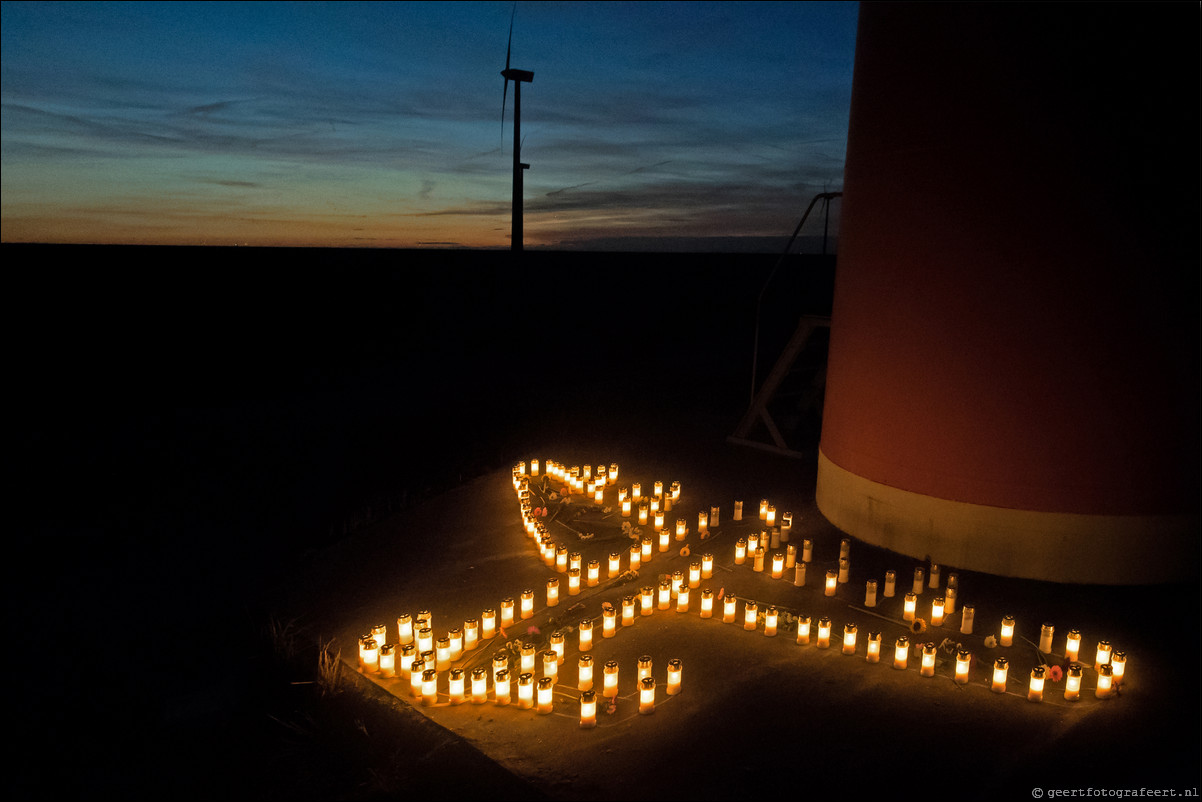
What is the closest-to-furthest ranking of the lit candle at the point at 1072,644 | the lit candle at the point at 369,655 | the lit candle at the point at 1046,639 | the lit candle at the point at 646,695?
the lit candle at the point at 646,695
the lit candle at the point at 369,655
the lit candle at the point at 1072,644
the lit candle at the point at 1046,639

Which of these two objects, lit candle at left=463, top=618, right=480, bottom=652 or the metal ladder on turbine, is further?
the metal ladder on turbine

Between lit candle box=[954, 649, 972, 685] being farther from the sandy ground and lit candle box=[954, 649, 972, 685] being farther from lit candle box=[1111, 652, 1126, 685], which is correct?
lit candle box=[1111, 652, 1126, 685]

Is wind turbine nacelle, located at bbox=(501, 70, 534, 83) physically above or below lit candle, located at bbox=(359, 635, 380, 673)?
above

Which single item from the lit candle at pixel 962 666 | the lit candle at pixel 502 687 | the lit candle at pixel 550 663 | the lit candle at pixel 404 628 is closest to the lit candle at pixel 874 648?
the lit candle at pixel 962 666

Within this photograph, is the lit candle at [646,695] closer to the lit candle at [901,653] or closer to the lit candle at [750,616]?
the lit candle at [750,616]

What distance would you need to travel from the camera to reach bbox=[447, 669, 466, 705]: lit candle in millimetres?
4742

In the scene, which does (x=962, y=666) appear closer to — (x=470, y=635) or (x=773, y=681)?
(x=773, y=681)

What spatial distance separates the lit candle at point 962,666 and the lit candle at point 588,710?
2.51m

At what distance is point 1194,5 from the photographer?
6.02m

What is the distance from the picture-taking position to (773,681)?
16.5 feet

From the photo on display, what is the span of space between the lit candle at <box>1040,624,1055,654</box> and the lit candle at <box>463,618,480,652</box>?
13.6ft

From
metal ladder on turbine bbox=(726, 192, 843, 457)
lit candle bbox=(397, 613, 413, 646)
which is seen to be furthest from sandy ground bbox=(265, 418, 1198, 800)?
metal ladder on turbine bbox=(726, 192, 843, 457)

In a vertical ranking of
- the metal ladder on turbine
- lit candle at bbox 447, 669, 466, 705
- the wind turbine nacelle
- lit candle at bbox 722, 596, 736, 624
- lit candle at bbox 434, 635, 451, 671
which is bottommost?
lit candle at bbox 434, 635, 451, 671

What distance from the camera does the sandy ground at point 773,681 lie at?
4102 mm
